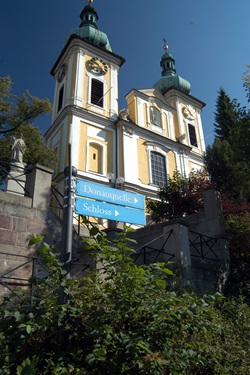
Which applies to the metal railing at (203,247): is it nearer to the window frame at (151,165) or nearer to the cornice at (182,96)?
the window frame at (151,165)

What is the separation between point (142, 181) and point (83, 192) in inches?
729

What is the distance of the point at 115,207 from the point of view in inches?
287

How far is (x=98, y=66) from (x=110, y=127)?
6.25 metres

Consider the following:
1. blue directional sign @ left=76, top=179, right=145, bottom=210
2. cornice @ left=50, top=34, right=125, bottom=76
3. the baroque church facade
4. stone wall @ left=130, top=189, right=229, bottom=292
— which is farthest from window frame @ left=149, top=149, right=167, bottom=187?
blue directional sign @ left=76, top=179, right=145, bottom=210

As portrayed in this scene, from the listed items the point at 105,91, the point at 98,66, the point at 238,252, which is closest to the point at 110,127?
the point at 105,91

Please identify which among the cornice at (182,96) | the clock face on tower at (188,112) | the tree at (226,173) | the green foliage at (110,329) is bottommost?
the green foliage at (110,329)

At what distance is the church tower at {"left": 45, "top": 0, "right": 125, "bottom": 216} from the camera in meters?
23.0

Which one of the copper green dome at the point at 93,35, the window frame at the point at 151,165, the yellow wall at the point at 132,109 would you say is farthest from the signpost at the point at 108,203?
the copper green dome at the point at 93,35

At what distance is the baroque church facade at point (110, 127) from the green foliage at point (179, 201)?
23.9 feet

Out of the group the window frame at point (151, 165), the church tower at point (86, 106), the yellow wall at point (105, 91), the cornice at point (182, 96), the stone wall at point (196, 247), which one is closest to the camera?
the stone wall at point (196, 247)

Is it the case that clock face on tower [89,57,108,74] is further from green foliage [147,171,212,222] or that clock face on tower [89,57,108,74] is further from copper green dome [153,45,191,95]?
green foliage [147,171,212,222]

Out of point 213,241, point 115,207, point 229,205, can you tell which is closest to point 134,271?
point 115,207

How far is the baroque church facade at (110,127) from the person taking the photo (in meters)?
23.5

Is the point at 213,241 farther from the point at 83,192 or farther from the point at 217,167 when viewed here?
the point at 217,167
